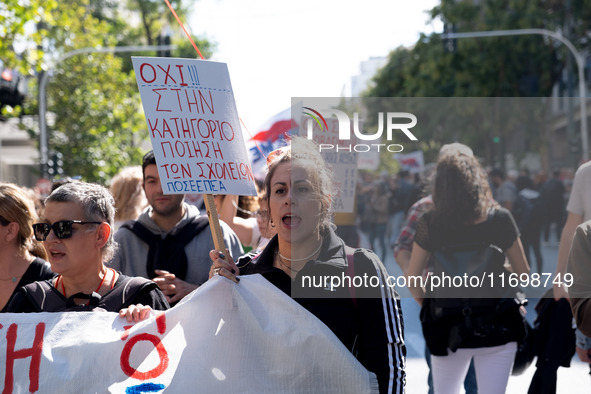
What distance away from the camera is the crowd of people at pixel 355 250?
3.01 m

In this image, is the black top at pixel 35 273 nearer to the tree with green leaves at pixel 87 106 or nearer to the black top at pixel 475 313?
the black top at pixel 475 313

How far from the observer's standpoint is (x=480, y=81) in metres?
26.4

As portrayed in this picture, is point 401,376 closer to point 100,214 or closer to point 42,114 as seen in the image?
point 100,214

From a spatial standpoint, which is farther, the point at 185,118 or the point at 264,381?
the point at 185,118

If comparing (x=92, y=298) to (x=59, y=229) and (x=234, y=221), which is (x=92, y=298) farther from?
(x=234, y=221)

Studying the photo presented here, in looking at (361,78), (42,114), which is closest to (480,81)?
(42,114)

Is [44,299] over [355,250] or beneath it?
beneath

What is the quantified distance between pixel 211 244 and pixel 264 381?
1.61 m

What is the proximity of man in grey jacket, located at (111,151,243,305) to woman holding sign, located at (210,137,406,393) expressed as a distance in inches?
46.2

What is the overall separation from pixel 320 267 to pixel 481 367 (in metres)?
1.81

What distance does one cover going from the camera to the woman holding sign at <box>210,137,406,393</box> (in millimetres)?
2861

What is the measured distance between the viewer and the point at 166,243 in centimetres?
447

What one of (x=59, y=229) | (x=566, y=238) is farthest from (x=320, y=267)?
(x=566, y=238)

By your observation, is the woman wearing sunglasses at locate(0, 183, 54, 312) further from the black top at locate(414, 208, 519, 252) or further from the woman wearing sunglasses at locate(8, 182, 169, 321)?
the black top at locate(414, 208, 519, 252)
